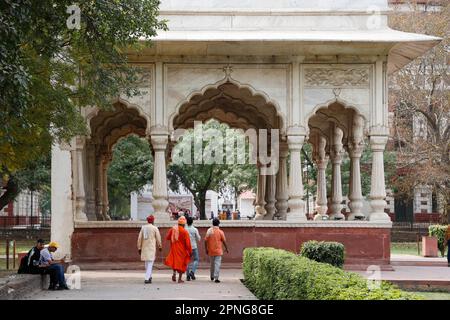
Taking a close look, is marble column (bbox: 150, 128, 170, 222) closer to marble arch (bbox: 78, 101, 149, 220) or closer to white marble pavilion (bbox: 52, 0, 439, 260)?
white marble pavilion (bbox: 52, 0, 439, 260)

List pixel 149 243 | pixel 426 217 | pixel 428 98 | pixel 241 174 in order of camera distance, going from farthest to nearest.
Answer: pixel 426 217
pixel 241 174
pixel 428 98
pixel 149 243

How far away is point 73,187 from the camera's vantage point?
A: 2125 centimetres

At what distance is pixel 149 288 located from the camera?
16031 mm

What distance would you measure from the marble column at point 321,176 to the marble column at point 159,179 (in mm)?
7022

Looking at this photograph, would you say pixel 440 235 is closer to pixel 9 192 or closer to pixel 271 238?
pixel 271 238

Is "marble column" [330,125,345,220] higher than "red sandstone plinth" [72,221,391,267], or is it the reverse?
"marble column" [330,125,345,220]

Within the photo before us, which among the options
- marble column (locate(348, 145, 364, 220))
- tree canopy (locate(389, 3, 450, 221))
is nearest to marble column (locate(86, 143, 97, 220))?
marble column (locate(348, 145, 364, 220))

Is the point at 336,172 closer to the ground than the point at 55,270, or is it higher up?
higher up

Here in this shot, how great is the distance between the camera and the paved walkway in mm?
14375

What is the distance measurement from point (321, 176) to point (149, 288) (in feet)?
43.9

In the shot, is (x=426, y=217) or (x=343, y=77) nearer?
(x=343, y=77)

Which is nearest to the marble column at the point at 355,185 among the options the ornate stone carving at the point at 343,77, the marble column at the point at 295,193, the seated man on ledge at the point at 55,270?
the marble column at the point at 295,193

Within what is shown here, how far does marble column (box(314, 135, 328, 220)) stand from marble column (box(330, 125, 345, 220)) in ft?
1.82

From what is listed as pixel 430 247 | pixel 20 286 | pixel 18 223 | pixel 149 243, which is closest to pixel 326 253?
pixel 149 243
